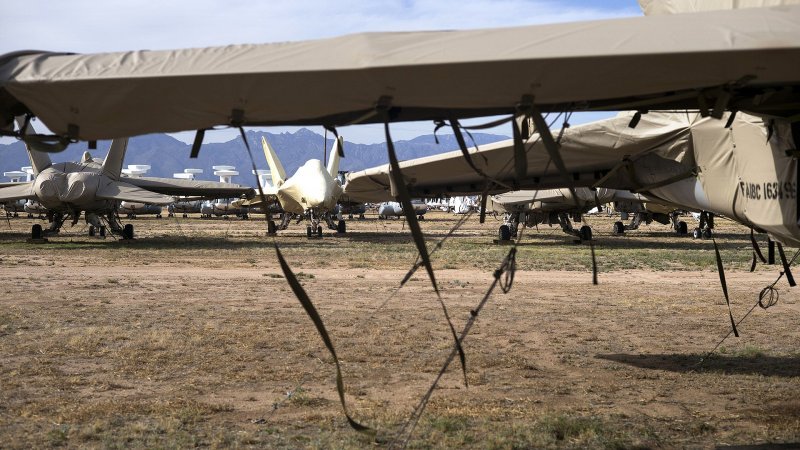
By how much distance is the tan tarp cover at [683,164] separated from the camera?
20.1 ft

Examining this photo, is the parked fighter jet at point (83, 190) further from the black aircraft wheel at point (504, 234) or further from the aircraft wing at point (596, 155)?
the aircraft wing at point (596, 155)

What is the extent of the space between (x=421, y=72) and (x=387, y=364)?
15.3ft

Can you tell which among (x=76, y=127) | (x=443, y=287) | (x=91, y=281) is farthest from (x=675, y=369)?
(x=91, y=281)

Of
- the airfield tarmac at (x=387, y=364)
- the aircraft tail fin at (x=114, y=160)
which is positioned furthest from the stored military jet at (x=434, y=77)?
the aircraft tail fin at (x=114, y=160)

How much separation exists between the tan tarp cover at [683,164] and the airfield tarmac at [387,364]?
1642 millimetres

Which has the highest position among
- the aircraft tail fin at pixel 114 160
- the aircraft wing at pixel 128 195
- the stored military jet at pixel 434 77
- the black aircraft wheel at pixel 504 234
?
the aircraft tail fin at pixel 114 160

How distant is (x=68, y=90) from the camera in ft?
14.4

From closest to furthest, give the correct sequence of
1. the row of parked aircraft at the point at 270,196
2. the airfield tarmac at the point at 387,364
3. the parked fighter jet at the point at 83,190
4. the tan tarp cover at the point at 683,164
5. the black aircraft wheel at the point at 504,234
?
1. the airfield tarmac at the point at 387,364
2. the tan tarp cover at the point at 683,164
3. the parked fighter jet at the point at 83,190
4. the row of parked aircraft at the point at 270,196
5. the black aircraft wheel at the point at 504,234

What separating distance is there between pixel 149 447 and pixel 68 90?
2.41 m

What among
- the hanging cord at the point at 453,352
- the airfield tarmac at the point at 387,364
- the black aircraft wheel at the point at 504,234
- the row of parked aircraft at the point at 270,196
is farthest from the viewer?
the black aircraft wheel at the point at 504,234

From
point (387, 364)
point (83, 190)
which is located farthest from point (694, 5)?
point (83, 190)

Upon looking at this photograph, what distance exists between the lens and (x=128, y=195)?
83.8ft

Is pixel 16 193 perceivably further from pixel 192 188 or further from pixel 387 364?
pixel 387 364

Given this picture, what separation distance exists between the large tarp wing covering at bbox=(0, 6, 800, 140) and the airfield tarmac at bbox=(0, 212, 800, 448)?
2331 mm
